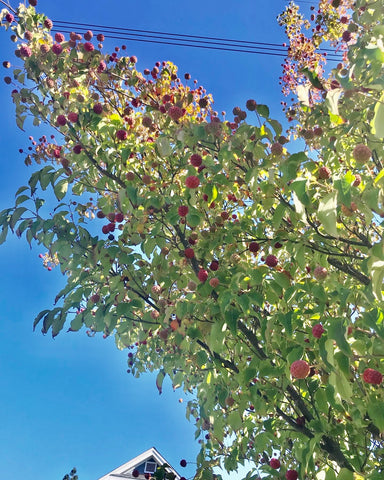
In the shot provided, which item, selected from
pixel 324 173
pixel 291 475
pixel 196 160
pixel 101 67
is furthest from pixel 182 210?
pixel 291 475

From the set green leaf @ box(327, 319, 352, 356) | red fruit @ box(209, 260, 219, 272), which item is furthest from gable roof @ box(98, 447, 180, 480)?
green leaf @ box(327, 319, 352, 356)

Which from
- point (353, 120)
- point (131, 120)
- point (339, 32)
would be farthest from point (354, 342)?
point (339, 32)

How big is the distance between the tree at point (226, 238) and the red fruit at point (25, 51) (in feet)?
0.05

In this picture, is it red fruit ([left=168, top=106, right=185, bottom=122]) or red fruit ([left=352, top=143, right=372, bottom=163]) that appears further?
red fruit ([left=168, top=106, right=185, bottom=122])

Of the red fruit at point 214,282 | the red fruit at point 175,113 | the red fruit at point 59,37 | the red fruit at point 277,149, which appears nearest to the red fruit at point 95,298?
the red fruit at point 214,282

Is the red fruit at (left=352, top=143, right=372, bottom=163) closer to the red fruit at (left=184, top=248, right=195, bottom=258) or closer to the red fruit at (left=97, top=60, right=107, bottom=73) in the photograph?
the red fruit at (left=184, top=248, right=195, bottom=258)

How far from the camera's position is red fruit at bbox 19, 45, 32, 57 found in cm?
306

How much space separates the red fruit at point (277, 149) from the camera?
2477mm

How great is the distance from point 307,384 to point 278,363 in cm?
24

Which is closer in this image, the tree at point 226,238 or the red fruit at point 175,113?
the tree at point 226,238

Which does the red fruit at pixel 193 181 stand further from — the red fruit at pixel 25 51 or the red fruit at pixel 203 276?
the red fruit at pixel 25 51

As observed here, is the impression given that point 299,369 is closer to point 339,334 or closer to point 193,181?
point 339,334

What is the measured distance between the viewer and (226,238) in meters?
2.69

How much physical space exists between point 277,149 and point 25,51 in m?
2.19
